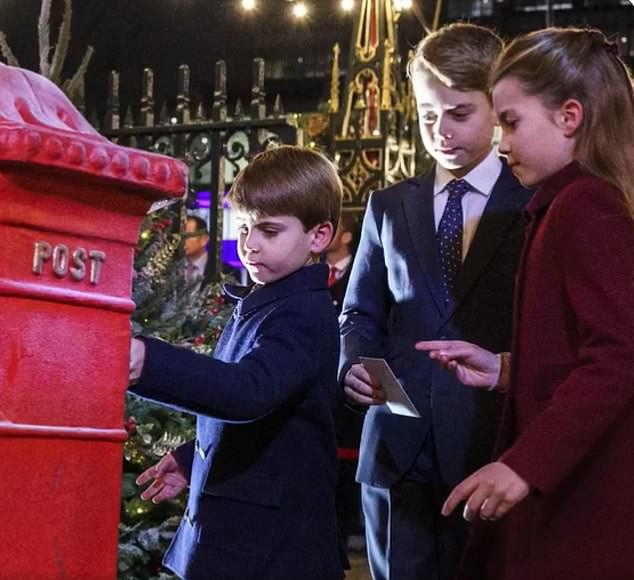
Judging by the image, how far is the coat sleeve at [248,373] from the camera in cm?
156

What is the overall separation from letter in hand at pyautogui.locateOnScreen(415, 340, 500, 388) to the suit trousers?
1.36 ft

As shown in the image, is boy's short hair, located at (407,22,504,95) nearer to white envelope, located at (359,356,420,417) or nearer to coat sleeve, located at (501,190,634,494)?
white envelope, located at (359,356,420,417)

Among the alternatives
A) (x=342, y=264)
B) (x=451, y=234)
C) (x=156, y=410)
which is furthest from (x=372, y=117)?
(x=451, y=234)

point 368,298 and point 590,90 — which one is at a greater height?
point 590,90

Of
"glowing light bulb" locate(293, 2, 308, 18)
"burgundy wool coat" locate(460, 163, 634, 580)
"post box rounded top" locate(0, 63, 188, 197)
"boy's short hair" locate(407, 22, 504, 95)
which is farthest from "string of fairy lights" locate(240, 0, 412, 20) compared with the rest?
"post box rounded top" locate(0, 63, 188, 197)

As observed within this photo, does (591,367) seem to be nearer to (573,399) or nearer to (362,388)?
(573,399)

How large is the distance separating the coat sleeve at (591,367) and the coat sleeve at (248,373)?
1.30 ft

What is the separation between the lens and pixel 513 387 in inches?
73.5

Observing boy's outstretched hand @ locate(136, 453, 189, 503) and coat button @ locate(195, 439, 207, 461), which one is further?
boy's outstretched hand @ locate(136, 453, 189, 503)

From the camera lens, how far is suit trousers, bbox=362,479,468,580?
247 centimetres

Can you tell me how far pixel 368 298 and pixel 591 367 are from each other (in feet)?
3.39

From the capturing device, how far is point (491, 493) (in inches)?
64.3

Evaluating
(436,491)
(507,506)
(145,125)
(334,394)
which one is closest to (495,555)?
(507,506)

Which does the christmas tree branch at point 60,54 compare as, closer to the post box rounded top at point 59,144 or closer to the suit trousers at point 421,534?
the suit trousers at point 421,534
